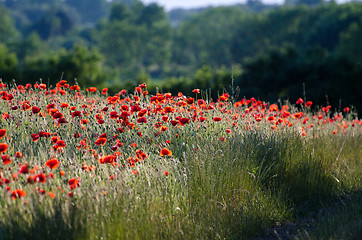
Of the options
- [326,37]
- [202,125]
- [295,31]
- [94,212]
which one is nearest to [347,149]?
[202,125]

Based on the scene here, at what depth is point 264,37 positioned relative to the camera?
52.3 m

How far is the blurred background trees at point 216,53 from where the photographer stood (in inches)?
553

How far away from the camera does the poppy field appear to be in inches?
120

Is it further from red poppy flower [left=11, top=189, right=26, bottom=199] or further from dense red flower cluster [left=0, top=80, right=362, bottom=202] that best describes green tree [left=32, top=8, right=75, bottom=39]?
red poppy flower [left=11, top=189, right=26, bottom=199]

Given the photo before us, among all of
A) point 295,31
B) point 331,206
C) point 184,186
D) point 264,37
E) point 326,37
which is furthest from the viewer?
point 264,37

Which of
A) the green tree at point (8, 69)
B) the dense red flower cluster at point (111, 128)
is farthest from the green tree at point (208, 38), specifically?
the dense red flower cluster at point (111, 128)

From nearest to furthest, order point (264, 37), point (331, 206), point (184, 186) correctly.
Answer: point (184, 186) < point (331, 206) < point (264, 37)

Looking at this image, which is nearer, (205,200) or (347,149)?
(205,200)

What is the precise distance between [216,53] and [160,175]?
183ft

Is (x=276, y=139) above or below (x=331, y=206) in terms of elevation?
above

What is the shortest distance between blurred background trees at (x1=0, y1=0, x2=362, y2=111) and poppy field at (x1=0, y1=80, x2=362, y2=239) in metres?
1.11

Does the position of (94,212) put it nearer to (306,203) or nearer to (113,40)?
(306,203)

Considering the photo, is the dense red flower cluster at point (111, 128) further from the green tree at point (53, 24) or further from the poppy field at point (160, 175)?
the green tree at point (53, 24)

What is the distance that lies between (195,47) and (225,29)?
6594mm
